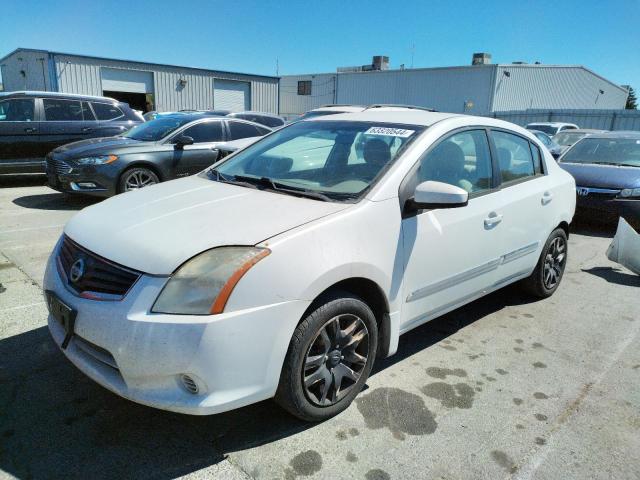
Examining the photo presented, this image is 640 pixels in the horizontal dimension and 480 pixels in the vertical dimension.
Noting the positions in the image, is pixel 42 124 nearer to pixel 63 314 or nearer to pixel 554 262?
pixel 63 314

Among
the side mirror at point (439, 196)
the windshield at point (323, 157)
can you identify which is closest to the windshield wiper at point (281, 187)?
the windshield at point (323, 157)

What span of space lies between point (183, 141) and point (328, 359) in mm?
6204

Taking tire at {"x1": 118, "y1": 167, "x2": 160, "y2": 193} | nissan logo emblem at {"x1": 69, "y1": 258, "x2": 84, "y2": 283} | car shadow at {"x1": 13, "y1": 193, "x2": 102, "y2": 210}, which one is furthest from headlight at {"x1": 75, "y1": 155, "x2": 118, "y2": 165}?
nissan logo emblem at {"x1": 69, "y1": 258, "x2": 84, "y2": 283}

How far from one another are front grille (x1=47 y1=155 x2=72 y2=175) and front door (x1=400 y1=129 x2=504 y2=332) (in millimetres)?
6298

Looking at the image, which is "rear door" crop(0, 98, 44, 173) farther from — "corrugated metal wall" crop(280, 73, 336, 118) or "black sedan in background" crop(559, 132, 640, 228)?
"corrugated metal wall" crop(280, 73, 336, 118)

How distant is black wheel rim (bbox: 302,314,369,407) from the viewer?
8.38ft

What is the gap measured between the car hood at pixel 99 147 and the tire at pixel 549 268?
19.9ft

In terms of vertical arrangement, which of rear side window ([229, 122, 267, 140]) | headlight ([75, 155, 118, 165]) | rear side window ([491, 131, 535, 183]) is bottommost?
headlight ([75, 155, 118, 165])

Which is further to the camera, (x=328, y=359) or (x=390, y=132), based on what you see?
(x=390, y=132)

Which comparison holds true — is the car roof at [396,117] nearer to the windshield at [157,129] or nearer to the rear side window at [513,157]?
the rear side window at [513,157]

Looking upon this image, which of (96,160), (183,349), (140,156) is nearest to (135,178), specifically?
(140,156)

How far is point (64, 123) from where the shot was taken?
9.82m

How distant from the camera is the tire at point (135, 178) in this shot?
7699 millimetres

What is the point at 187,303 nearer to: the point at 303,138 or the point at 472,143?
the point at 303,138
